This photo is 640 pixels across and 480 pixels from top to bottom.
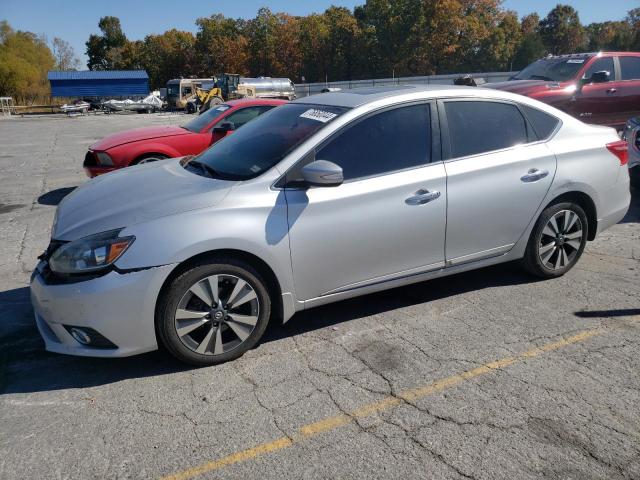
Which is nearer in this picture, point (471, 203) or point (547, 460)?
point (547, 460)

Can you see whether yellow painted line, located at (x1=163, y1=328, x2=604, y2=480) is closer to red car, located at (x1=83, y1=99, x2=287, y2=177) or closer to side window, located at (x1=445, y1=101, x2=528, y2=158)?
side window, located at (x1=445, y1=101, x2=528, y2=158)

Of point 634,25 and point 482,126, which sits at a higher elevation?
point 634,25

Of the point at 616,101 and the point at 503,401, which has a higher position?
the point at 616,101

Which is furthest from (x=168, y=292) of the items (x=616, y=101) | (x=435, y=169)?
(x=616, y=101)

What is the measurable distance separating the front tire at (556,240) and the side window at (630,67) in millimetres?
7310

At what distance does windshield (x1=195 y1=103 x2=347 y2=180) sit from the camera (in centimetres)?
377

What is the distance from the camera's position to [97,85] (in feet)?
189

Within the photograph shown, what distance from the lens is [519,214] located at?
172 inches

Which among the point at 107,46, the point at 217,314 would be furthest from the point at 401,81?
the point at 107,46

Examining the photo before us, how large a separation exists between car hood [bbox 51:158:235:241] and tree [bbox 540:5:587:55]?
87.6 meters

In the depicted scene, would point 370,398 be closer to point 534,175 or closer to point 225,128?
point 534,175

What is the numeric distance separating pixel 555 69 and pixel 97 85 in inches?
2226

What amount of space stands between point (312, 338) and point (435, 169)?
153 centimetres

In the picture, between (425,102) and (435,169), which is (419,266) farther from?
(425,102)
